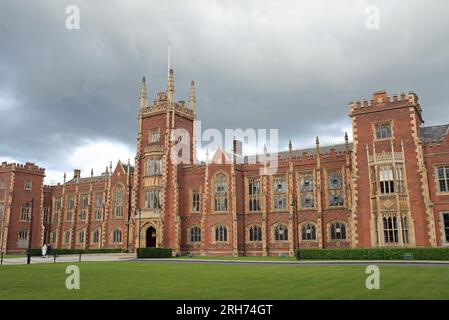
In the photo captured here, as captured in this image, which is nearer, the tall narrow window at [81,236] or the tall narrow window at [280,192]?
the tall narrow window at [280,192]

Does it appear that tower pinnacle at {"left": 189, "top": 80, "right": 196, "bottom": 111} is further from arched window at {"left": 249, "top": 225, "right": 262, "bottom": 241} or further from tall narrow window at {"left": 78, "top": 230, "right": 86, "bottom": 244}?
tall narrow window at {"left": 78, "top": 230, "right": 86, "bottom": 244}

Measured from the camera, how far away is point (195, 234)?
53250mm

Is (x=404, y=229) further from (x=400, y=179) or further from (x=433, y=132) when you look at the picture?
(x=433, y=132)

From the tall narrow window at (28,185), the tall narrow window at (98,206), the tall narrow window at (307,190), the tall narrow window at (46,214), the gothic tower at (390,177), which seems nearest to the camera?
the gothic tower at (390,177)

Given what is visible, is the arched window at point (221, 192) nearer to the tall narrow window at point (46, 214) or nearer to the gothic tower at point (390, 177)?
the gothic tower at point (390, 177)

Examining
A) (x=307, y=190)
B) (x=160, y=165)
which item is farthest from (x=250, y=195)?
(x=160, y=165)

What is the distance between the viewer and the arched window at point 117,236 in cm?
6050

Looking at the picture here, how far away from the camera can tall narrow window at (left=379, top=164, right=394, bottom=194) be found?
36.9 meters

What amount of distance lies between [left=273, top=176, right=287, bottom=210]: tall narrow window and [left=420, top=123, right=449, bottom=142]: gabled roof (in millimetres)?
15696

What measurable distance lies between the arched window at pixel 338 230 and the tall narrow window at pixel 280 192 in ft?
20.1

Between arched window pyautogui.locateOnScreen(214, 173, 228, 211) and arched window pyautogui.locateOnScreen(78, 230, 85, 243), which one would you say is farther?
arched window pyautogui.locateOnScreen(78, 230, 85, 243)

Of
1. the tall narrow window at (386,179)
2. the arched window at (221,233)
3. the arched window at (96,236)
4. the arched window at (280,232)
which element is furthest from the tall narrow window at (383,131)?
the arched window at (96,236)

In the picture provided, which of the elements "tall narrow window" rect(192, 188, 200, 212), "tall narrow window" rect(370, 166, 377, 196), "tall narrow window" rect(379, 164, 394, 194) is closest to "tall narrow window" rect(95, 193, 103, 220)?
"tall narrow window" rect(192, 188, 200, 212)
